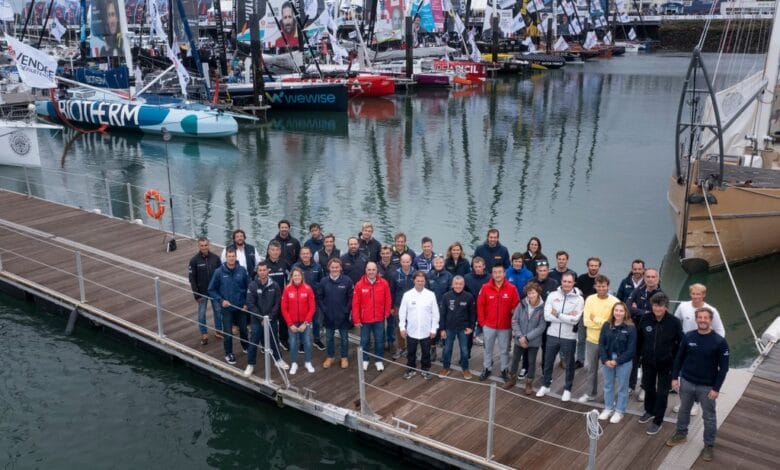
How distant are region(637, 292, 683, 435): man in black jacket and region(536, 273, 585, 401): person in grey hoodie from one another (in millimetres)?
775

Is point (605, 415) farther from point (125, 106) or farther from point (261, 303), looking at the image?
point (125, 106)

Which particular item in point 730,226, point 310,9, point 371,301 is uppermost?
point 310,9

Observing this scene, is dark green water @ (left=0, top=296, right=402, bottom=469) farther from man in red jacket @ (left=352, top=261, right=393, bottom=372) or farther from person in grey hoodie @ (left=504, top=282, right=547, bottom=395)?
person in grey hoodie @ (left=504, top=282, right=547, bottom=395)

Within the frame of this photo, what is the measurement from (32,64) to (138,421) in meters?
16.4

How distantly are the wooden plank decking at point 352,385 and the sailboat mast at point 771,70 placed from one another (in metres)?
12.0

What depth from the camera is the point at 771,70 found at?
1742 centimetres

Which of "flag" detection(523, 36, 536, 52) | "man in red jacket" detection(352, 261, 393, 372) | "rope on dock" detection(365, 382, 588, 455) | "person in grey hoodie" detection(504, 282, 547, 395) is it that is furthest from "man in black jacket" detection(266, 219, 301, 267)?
"flag" detection(523, 36, 536, 52)

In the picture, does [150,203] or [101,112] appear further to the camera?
[101,112]

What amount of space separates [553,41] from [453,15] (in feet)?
111

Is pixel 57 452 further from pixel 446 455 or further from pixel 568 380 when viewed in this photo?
pixel 568 380

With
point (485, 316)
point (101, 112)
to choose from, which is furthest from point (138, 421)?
point (101, 112)

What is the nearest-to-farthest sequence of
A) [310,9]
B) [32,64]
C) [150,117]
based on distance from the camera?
[32,64], [150,117], [310,9]

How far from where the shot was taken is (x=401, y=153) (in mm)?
32500

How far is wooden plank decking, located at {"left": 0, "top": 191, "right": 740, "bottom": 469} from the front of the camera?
7965 mm
